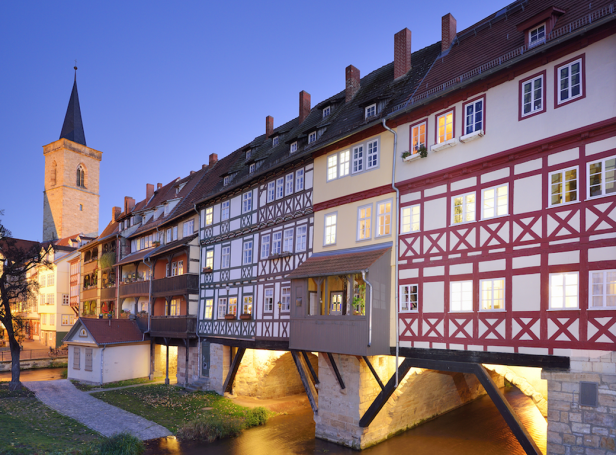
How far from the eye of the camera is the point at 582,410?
10.5 m

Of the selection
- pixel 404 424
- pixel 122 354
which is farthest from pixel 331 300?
pixel 122 354

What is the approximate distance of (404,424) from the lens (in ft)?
58.6

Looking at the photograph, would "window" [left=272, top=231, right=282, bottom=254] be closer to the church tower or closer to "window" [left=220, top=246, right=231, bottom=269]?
"window" [left=220, top=246, right=231, bottom=269]

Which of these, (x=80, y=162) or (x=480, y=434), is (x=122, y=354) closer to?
(x=480, y=434)

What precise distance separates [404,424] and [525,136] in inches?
447

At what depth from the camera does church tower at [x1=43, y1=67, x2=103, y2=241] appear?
207 feet

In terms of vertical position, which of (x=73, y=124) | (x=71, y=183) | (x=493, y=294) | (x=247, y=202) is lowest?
(x=493, y=294)

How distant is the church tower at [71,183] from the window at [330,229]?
5424 centimetres

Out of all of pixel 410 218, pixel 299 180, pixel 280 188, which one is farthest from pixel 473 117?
pixel 280 188

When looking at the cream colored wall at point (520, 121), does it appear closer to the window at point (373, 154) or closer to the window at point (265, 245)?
the window at point (373, 154)

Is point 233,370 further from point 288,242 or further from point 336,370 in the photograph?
point 336,370

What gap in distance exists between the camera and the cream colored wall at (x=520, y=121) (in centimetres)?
1073

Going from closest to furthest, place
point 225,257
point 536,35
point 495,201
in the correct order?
1. point 495,201
2. point 536,35
3. point 225,257

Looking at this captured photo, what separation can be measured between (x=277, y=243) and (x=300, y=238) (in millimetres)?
1943
